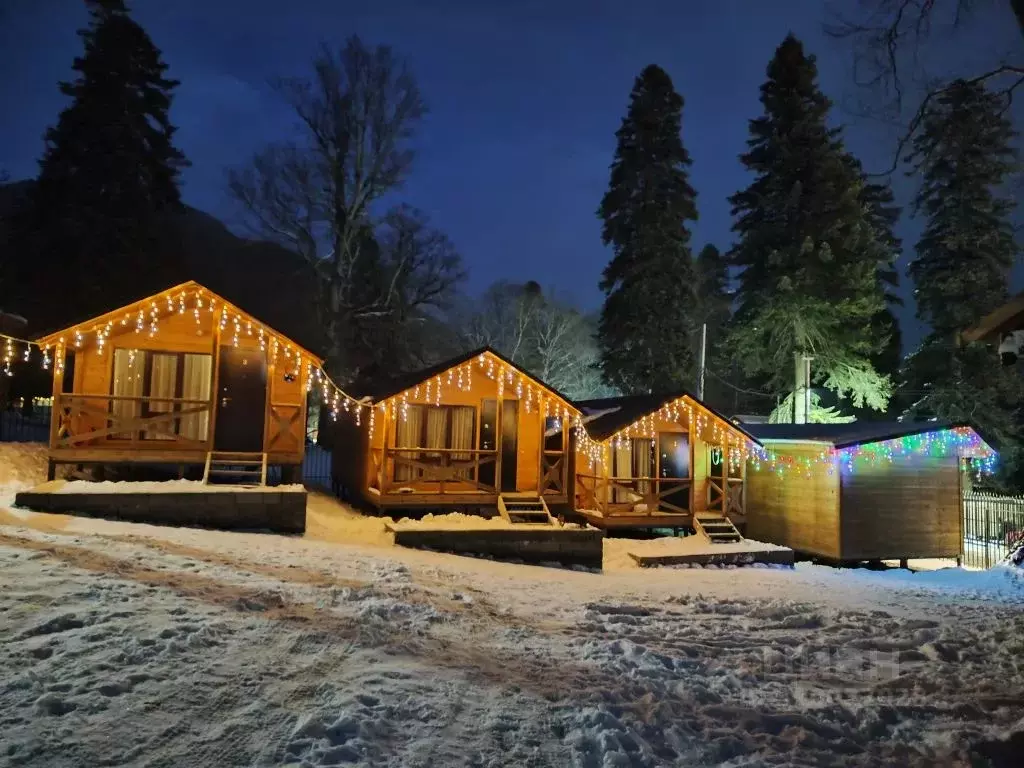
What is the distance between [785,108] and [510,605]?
85.6ft

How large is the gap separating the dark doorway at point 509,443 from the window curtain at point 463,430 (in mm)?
863

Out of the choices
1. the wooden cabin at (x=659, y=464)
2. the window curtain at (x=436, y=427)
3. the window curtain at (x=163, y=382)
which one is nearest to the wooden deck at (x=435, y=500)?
the window curtain at (x=436, y=427)

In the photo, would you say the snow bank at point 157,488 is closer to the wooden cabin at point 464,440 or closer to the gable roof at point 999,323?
the wooden cabin at point 464,440

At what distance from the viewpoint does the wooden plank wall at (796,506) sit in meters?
17.7

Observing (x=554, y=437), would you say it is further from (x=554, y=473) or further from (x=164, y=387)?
(x=164, y=387)

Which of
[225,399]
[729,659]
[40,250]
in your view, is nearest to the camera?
[729,659]

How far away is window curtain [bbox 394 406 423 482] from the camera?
1678 cm

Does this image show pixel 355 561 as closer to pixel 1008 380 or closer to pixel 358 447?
pixel 358 447

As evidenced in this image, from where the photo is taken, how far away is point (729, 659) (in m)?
5.95

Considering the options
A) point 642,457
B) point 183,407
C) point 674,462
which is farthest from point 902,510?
point 183,407

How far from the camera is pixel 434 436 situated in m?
17.3

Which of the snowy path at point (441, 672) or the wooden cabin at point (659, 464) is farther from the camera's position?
the wooden cabin at point (659, 464)

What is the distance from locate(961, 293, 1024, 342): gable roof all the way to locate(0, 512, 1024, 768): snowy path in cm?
335

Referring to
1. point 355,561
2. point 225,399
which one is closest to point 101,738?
point 355,561
